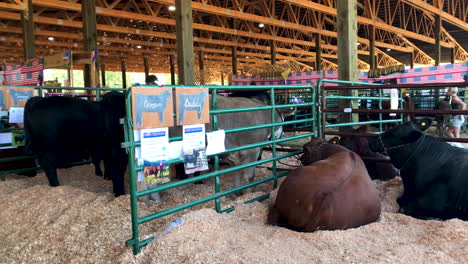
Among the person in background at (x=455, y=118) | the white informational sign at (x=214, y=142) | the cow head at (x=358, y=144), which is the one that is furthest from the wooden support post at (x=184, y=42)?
the person in background at (x=455, y=118)

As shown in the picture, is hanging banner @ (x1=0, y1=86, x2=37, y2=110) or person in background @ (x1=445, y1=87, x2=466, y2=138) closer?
hanging banner @ (x1=0, y1=86, x2=37, y2=110)

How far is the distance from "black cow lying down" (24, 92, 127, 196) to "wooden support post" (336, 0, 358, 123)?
139 inches

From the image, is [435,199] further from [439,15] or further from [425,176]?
[439,15]

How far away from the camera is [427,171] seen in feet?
12.5

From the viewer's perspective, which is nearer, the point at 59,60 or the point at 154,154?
the point at 154,154

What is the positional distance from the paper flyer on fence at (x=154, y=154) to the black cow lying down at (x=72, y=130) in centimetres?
180

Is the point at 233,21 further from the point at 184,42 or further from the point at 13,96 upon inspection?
the point at 13,96

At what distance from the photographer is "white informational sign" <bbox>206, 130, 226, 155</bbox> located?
3294 mm

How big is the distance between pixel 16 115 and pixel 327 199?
444cm

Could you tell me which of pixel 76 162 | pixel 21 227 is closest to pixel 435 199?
pixel 21 227

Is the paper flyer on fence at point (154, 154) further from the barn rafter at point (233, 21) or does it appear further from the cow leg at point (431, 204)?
the barn rafter at point (233, 21)

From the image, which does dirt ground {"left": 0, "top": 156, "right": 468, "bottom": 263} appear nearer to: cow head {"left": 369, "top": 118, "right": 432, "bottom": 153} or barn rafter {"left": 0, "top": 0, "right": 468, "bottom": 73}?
cow head {"left": 369, "top": 118, "right": 432, "bottom": 153}

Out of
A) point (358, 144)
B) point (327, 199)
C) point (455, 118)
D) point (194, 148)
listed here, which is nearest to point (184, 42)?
point (358, 144)

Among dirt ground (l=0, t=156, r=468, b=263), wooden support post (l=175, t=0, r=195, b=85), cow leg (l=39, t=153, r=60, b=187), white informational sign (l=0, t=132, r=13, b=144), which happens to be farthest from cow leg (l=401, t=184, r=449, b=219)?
white informational sign (l=0, t=132, r=13, b=144)
